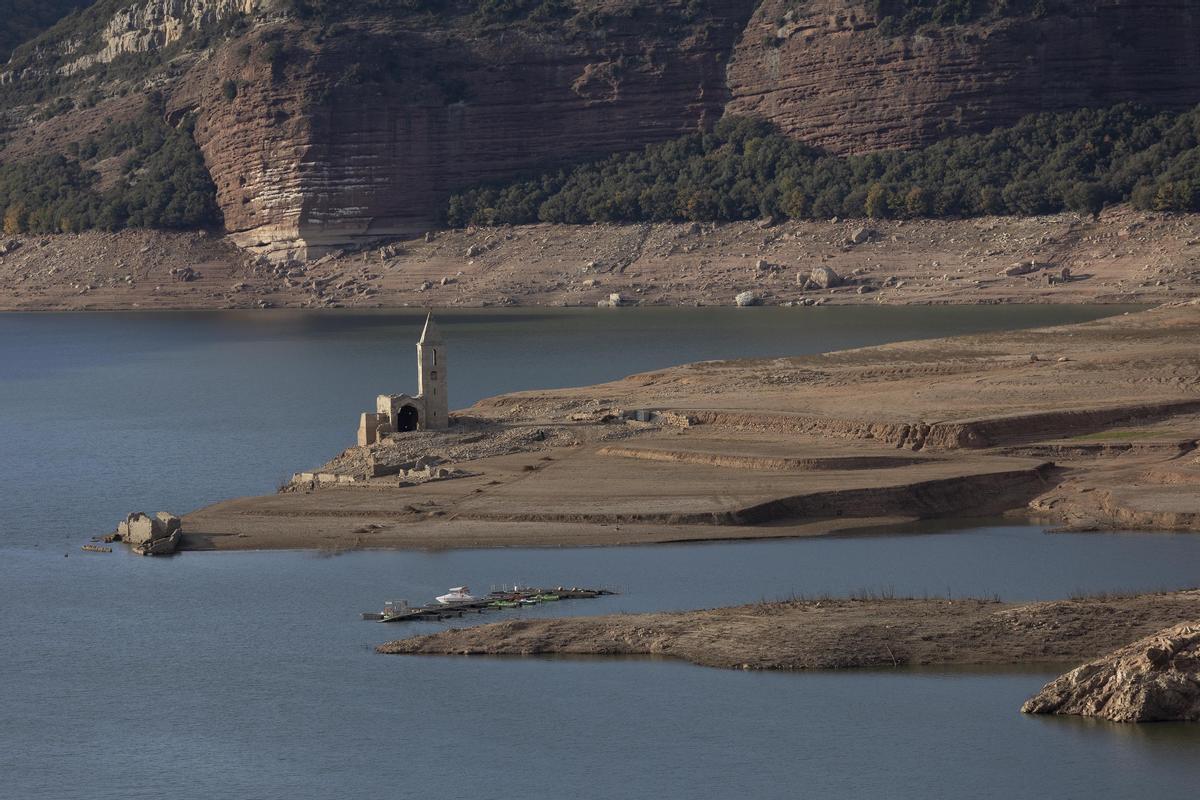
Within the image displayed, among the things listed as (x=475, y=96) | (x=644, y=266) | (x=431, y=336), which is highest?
(x=475, y=96)

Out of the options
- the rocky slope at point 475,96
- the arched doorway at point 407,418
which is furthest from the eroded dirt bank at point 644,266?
the arched doorway at point 407,418

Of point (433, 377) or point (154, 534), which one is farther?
point (433, 377)

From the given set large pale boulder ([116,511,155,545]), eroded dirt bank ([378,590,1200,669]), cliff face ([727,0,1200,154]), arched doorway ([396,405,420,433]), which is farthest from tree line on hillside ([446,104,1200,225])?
eroded dirt bank ([378,590,1200,669])

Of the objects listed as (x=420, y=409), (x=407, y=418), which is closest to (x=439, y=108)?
(x=407, y=418)

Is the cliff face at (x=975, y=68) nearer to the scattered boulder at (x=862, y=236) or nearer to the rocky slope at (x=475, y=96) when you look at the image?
the rocky slope at (x=475, y=96)

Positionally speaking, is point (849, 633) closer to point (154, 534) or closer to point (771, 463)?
point (771, 463)

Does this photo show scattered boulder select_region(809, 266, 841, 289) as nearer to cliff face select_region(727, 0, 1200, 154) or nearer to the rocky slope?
cliff face select_region(727, 0, 1200, 154)
